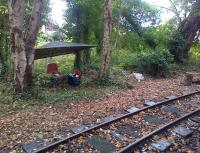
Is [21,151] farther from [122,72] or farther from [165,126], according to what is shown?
[122,72]

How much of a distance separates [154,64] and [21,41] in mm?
8986

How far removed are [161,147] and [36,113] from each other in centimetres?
445

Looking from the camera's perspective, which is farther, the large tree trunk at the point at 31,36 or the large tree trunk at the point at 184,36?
the large tree trunk at the point at 184,36

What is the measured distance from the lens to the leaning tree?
36.8 ft

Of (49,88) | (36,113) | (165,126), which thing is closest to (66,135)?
(36,113)

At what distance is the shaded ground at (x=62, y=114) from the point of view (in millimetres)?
8344

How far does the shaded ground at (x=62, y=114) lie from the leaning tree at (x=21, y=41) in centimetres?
153

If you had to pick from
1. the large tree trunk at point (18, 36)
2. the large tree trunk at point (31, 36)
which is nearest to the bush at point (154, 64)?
Answer: the large tree trunk at point (31, 36)

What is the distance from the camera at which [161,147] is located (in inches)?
301

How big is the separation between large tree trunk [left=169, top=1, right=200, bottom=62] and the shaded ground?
339 inches

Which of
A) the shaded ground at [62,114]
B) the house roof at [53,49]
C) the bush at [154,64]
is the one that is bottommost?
Result: the shaded ground at [62,114]

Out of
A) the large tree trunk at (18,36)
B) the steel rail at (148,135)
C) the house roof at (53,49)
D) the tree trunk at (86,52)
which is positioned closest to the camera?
the steel rail at (148,135)

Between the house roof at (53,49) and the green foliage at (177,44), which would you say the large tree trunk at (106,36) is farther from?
the green foliage at (177,44)

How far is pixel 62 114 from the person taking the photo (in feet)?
33.1
